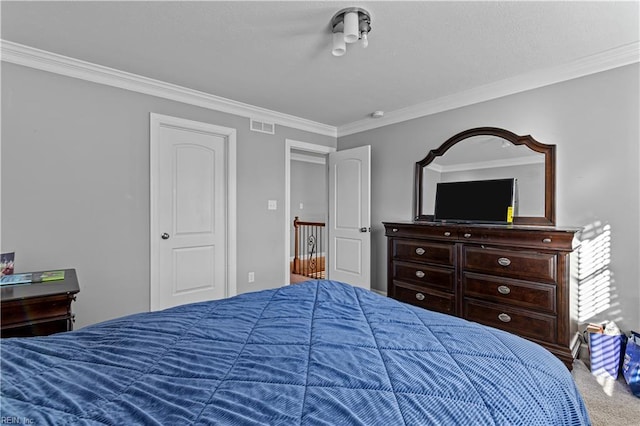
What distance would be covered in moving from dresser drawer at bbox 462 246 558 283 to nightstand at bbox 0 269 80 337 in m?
2.96

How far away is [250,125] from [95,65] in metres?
1.58

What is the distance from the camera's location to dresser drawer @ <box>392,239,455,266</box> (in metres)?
2.96

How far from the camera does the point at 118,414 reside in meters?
0.76

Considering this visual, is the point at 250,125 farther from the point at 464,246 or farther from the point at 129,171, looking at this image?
the point at 464,246

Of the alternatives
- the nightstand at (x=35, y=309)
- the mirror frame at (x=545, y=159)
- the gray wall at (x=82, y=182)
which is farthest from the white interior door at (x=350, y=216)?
the nightstand at (x=35, y=309)

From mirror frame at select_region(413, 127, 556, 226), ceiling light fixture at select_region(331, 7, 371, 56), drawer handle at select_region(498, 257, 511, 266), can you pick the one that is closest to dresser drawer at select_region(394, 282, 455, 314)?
drawer handle at select_region(498, 257, 511, 266)

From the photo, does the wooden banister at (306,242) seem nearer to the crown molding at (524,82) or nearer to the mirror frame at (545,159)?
the crown molding at (524,82)

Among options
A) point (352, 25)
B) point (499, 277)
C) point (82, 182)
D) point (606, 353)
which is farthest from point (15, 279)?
point (606, 353)

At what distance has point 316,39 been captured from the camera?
228 centimetres

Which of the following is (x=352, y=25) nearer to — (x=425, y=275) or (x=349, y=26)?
(x=349, y=26)

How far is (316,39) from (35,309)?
8.01 ft

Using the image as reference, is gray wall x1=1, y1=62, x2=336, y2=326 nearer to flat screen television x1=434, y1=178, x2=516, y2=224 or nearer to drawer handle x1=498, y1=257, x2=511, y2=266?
flat screen television x1=434, y1=178, x2=516, y2=224

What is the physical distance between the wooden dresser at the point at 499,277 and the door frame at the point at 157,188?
6.19 feet

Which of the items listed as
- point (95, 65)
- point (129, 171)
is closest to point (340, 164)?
point (129, 171)
